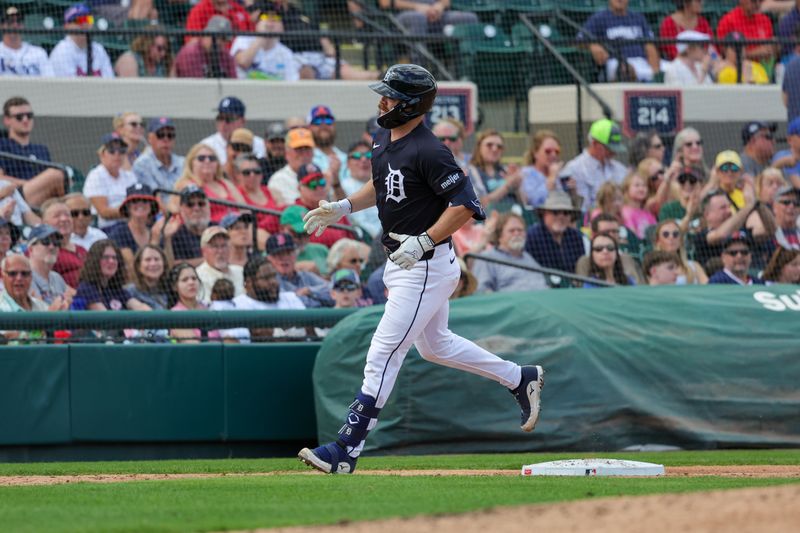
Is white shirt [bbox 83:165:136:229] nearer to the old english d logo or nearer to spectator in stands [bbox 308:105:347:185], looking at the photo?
spectator in stands [bbox 308:105:347:185]

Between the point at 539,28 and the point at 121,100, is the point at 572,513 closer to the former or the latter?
the point at 121,100

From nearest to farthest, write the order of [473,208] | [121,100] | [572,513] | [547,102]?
[572,513] < [473,208] < [121,100] < [547,102]

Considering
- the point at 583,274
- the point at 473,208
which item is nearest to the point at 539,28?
the point at 583,274

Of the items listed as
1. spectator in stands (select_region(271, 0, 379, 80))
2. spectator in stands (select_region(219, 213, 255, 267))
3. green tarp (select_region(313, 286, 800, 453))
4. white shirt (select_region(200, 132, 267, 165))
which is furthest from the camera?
spectator in stands (select_region(271, 0, 379, 80))

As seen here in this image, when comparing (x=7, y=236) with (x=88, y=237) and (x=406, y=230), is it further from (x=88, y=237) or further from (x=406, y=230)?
(x=406, y=230)

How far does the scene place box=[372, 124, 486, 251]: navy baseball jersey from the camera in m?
6.73

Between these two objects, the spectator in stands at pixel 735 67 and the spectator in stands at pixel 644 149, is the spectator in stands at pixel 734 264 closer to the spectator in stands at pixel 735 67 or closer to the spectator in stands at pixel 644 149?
the spectator in stands at pixel 644 149

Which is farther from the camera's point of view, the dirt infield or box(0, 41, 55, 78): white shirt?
box(0, 41, 55, 78): white shirt

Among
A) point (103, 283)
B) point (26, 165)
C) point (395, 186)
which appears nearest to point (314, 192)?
point (103, 283)

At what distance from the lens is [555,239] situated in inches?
470

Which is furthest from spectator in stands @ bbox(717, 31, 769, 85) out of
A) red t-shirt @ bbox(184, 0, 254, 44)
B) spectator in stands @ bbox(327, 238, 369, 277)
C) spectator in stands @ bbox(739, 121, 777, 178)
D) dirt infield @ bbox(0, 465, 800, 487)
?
dirt infield @ bbox(0, 465, 800, 487)

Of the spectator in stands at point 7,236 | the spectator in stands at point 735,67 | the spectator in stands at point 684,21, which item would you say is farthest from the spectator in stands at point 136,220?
the spectator in stands at point 735,67

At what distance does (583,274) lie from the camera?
1170 cm

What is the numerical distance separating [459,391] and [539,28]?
791 centimetres
